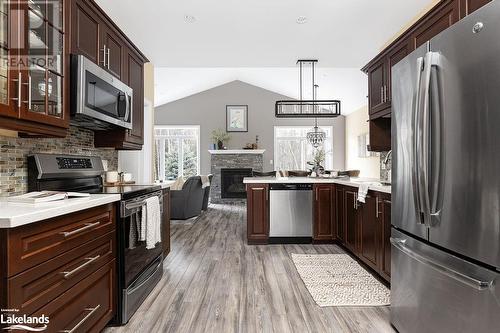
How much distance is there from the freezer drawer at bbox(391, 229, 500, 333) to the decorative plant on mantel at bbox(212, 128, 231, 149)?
754 cm

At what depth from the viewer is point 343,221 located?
3.61 meters

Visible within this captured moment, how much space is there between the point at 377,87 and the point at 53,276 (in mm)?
3124

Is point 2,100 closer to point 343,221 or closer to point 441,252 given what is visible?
point 441,252

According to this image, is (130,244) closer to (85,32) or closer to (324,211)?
(85,32)

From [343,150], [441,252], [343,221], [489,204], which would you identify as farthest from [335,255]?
[343,150]

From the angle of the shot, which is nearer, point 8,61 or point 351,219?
point 8,61

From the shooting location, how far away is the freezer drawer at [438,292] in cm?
115

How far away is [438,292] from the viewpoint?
139 centimetres

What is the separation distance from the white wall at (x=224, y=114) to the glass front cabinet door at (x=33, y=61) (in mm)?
7677

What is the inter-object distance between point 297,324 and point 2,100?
2106 mm

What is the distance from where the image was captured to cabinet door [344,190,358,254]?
3156 mm

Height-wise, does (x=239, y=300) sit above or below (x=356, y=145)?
below

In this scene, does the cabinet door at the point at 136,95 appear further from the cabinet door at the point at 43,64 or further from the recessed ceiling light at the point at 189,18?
the cabinet door at the point at 43,64

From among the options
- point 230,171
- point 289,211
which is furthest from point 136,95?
point 230,171
